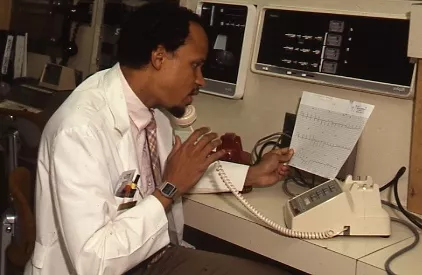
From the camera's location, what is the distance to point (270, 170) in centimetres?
180

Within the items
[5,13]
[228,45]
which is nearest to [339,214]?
[228,45]

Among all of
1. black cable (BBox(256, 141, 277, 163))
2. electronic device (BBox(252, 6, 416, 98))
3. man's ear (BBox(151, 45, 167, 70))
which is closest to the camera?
man's ear (BBox(151, 45, 167, 70))

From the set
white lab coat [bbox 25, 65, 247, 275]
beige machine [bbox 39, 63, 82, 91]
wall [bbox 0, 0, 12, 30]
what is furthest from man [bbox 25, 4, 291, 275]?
wall [bbox 0, 0, 12, 30]

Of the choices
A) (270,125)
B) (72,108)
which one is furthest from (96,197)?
(270,125)

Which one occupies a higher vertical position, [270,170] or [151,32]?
[151,32]

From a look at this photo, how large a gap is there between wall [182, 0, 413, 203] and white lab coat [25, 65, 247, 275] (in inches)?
23.3

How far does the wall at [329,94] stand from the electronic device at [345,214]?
290 mm

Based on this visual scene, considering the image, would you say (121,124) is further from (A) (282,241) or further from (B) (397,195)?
(B) (397,195)

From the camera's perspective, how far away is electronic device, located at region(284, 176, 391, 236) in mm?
1443

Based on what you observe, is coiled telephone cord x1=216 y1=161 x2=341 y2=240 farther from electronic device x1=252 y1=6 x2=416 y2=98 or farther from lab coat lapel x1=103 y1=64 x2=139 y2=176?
electronic device x1=252 y1=6 x2=416 y2=98

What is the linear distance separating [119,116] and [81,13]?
1486 millimetres

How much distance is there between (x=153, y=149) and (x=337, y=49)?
24.5 inches

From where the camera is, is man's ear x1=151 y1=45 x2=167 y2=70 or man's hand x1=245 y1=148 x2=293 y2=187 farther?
man's hand x1=245 y1=148 x2=293 y2=187

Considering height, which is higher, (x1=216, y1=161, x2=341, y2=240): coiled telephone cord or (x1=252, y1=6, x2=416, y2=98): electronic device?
(x1=252, y1=6, x2=416, y2=98): electronic device
